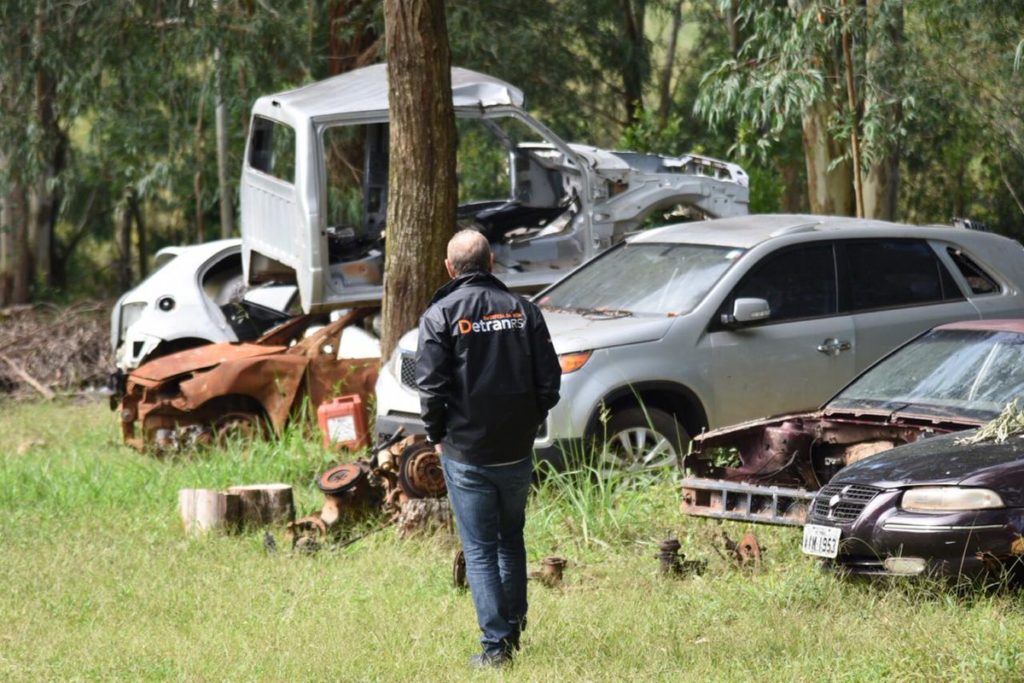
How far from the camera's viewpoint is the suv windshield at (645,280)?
9453 millimetres

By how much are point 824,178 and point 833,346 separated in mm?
7310

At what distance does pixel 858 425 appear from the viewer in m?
7.59

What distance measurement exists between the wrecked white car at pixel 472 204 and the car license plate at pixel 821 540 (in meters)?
5.91

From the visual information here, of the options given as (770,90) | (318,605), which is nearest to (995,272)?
(770,90)

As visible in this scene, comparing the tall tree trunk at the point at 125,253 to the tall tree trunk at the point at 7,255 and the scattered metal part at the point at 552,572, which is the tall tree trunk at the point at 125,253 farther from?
the scattered metal part at the point at 552,572

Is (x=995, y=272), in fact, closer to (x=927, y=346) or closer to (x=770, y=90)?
(x=927, y=346)

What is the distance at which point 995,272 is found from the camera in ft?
34.0

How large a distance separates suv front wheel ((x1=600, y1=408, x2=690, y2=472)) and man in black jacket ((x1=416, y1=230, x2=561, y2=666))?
9.59ft

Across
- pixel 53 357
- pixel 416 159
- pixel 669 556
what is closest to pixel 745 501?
pixel 669 556

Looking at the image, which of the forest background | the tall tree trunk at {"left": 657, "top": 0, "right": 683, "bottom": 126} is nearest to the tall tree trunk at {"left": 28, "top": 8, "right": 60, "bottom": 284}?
the forest background

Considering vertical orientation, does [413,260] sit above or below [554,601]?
above

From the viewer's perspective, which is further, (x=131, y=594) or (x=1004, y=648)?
(x=131, y=594)

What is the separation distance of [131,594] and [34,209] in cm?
1831

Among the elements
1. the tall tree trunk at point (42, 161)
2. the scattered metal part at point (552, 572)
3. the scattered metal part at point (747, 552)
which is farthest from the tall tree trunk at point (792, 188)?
the scattered metal part at point (552, 572)
